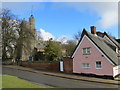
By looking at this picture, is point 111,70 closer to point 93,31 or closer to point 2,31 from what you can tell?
point 93,31

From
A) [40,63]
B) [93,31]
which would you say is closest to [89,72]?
[93,31]

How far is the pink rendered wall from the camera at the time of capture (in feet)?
84.4

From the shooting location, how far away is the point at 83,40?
2927 cm

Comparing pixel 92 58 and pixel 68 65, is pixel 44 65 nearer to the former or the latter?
pixel 68 65

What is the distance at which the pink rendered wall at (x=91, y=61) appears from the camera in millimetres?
25734

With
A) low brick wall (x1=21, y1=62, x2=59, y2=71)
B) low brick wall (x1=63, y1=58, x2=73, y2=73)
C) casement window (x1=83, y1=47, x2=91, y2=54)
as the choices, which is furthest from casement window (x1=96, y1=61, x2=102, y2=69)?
low brick wall (x1=21, y1=62, x2=59, y2=71)

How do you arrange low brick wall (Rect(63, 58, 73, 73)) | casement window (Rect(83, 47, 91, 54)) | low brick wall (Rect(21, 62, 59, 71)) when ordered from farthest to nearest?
low brick wall (Rect(21, 62, 59, 71)), low brick wall (Rect(63, 58, 73, 73)), casement window (Rect(83, 47, 91, 54))

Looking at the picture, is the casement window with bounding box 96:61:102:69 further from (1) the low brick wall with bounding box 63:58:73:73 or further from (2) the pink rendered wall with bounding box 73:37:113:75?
(1) the low brick wall with bounding box 63:58:73:73

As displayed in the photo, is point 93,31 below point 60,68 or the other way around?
the other way around

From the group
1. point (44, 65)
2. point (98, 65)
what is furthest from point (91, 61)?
point (44, 65)

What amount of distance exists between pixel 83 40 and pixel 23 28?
71.9 ft

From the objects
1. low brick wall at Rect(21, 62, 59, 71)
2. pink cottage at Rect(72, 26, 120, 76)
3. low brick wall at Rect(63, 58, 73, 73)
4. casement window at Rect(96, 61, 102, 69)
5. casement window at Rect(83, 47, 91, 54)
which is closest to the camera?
pink cottage at Rect(72, 26, 120, 76)

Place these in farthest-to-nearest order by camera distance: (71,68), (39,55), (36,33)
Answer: (39,55) < (36,33) < (71,68)

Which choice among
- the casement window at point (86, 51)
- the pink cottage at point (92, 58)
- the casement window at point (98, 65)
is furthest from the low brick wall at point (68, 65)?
the casement window at point (98, 65)
